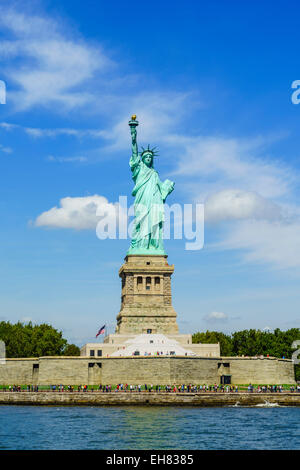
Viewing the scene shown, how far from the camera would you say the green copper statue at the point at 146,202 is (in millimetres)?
71938

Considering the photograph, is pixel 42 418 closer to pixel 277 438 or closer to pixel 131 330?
pixel 277 438

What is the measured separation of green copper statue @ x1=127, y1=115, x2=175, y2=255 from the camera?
2832 inches

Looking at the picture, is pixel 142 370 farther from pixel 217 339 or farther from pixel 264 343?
pixel 217 339

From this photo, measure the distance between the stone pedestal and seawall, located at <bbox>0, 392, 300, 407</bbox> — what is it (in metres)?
15.3

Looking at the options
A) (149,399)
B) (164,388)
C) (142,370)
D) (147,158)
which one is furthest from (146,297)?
(149,399)

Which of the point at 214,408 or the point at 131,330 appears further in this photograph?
the point at 131,330

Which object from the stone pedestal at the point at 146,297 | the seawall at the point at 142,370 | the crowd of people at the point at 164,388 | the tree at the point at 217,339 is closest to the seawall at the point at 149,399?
the crowd of people at the point at 164,388

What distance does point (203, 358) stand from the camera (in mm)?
58938

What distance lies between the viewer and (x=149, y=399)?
51.5 metres

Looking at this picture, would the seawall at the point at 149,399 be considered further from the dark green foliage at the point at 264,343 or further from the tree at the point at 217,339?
the tree at the point at 217,339

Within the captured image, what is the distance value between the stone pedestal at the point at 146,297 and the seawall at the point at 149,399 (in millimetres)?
15306

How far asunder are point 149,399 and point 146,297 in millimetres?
19020
